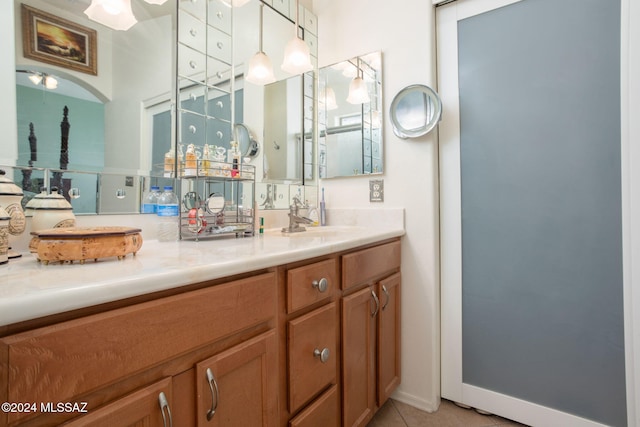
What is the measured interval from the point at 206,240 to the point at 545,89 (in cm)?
154

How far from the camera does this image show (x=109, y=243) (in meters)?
0.71

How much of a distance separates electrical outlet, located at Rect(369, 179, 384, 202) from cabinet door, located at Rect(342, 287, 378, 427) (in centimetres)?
57

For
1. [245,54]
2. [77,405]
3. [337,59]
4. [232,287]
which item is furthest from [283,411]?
[337,59]

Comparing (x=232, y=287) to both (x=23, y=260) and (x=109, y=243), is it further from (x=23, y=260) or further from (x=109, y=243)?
(x=23, y=260)

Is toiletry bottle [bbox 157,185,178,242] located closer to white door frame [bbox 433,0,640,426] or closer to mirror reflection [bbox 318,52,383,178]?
mirror reflection [bbox 318,52,383,178]

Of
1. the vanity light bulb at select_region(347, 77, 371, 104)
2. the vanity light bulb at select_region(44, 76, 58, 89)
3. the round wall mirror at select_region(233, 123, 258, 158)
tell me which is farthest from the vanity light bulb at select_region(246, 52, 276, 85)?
the vanity light bulb at select_region(44, 76, 58, 89)

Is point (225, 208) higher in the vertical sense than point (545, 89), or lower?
lower

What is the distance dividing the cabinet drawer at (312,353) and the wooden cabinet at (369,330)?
0.07 meters

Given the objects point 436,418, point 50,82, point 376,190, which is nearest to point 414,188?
point 376,190

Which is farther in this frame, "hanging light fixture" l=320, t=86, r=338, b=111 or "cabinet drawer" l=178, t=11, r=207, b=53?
"hanging light fixture" l=320, t=86, r=338, b=111

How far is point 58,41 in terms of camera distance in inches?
35.9

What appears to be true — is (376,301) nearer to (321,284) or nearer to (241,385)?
(321,284)

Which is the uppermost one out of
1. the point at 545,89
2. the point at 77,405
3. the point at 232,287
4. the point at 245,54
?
the point at 245,54

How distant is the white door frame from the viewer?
114 centimetres
